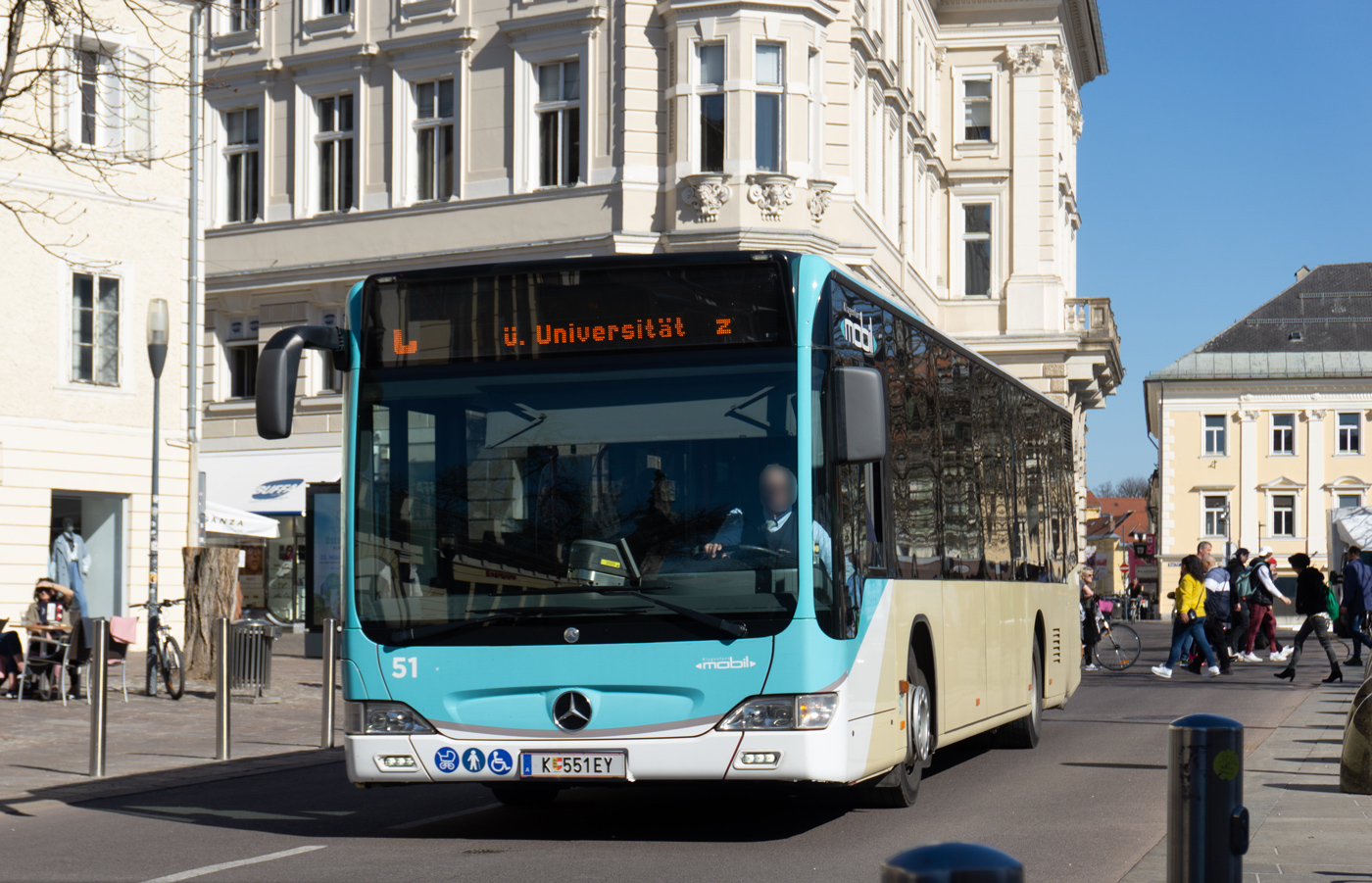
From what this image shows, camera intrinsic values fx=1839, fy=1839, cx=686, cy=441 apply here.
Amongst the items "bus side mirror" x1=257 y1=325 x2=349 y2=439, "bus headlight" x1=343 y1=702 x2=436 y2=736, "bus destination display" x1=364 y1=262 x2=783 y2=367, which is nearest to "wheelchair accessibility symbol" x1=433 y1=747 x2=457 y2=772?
"bus headlight" x1=343 y1=702 x2=436 y2=736

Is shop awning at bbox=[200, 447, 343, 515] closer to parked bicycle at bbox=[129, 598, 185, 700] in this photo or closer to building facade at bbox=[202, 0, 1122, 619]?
building facade at bbox=[202, 0, 1122, 619]

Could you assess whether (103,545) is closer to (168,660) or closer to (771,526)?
(168,660)

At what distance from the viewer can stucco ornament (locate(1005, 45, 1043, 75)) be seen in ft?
147

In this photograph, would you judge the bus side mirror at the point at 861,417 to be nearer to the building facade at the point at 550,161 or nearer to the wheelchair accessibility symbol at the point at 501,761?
the wheelchair accessibility symbol at the point at 501,761

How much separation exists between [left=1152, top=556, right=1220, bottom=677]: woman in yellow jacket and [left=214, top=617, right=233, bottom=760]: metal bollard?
45.8ft

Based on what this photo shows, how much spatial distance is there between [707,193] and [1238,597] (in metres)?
11.0

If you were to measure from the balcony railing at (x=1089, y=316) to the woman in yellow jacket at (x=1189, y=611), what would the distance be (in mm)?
21165

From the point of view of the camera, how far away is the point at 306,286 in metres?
36.0

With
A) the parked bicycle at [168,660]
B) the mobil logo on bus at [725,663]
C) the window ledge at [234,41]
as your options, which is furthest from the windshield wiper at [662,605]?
the window ledge at [234,41]

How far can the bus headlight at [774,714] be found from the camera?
8.58m

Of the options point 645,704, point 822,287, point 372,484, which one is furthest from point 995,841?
point 372,484

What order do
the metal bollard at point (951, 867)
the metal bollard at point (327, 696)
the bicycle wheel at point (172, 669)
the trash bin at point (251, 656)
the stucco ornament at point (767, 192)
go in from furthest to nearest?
1. the stucco ornament at point (767, 192)
2. the bicycle wheel at point (172, 669)
3. the trash bin at point (251, 656)
4. the metal bollard at point (327, 696)
5. the metal bollard at point (951, 867)

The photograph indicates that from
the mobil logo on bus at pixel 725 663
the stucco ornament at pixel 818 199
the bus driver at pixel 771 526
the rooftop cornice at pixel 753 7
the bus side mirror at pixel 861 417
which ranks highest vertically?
the rooftop cornice at pixel 753 7

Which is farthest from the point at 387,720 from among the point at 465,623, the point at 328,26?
the point at 328,26
